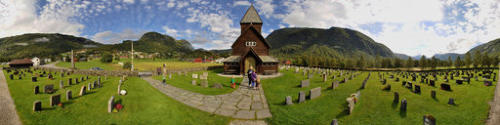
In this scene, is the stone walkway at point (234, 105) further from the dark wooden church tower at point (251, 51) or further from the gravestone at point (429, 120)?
the dark wooden church tower at point (251, 51)

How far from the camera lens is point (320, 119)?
22.7 ft

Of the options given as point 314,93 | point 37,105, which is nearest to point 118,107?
point 37,105

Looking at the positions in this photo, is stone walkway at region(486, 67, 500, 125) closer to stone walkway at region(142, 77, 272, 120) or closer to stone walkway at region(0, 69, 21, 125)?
stone walkway at region(142, 77, 272, 120)

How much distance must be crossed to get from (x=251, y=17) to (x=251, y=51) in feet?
29.4

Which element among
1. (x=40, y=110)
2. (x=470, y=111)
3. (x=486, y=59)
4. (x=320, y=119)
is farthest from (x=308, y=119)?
(x=486, y=59)

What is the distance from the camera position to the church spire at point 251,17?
94.9ft

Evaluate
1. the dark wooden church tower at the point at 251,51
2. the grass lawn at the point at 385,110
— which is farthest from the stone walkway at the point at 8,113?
the dark wooden church tower at the point at 251,51

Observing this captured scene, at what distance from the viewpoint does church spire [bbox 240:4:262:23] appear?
28938 mm

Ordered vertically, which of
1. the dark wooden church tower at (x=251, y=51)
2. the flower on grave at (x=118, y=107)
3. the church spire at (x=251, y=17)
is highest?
the church spire at (x=251, y=17)

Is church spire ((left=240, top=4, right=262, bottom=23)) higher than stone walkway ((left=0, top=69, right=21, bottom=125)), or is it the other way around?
church spire ((left=240, top=4, right=262, bottom=23))

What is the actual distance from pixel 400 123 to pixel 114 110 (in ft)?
37.6

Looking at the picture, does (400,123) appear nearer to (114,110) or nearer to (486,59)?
(114,110)

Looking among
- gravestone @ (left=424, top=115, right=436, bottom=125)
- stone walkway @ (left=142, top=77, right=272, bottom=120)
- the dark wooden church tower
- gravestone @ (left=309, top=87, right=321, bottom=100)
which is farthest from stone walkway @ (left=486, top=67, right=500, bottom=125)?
the dark wooden church tower

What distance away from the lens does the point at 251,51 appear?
76.5 ft
